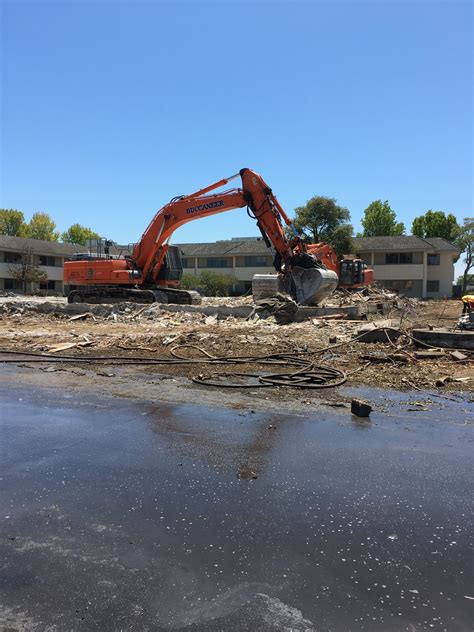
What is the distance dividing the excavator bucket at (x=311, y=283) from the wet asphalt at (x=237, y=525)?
1334cm

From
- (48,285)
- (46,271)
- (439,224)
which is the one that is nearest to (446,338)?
(46,271)

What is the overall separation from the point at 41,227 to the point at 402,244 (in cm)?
5982

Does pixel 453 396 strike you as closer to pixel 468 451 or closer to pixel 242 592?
pixel 468 451

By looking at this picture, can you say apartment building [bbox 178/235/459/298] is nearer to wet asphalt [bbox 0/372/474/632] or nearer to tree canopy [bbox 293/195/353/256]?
tree canopy [bbox 293/195/353/256]

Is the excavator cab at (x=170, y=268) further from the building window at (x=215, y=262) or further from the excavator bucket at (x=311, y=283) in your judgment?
the building window at (x=215, y=262)

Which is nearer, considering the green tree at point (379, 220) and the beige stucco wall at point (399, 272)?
the beige stucco wall at point (399, 272)

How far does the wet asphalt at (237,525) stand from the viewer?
2.87 meters

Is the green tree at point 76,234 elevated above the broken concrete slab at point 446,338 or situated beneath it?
elevated above

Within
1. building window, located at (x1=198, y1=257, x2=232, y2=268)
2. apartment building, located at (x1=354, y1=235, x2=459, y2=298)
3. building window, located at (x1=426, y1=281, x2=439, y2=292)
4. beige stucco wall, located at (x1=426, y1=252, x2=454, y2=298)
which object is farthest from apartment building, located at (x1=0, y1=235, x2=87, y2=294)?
beige stucco wall, located at (x1=426, y1=252, x2=454, y2=298)

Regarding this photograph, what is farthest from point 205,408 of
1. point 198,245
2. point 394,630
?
point 198,245

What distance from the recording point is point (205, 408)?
736cm

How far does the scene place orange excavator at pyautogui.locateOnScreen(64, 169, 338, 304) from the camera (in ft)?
66.7

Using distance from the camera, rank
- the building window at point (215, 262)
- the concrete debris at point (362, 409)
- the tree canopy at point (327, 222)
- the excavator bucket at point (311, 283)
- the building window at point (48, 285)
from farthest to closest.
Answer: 1. the building window at point (215, 262)
2. the building window at point (48, 285)
3. the tree canopy at point (327, 222)
4. the excavator bucket at point (311, 283)
5. the concrete debris at point (362, 409)

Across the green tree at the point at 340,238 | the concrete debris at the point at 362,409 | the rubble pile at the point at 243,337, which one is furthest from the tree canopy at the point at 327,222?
the concrete debris at the point at 362,409
